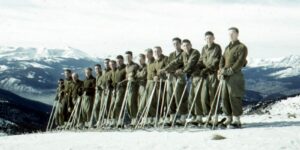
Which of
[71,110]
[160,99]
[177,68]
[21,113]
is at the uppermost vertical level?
[177,68]

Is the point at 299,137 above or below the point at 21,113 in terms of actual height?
above

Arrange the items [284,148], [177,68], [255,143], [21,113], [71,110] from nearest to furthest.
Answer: [284,148]
[255,143]
[177,68]
[71,110]
[21,113]

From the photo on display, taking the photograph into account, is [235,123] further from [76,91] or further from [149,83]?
[76,91]

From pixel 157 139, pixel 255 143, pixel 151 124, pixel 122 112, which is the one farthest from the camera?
pixel 122 112

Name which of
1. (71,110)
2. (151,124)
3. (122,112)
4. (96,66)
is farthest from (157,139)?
(71,110)

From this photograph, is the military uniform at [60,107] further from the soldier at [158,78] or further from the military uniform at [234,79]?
the military uniform at [234,79]

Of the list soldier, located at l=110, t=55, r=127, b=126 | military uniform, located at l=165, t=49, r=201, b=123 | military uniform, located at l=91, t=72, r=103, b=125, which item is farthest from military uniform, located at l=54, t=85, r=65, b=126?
military uniform, located at l=165, t=49, r=201, b=123

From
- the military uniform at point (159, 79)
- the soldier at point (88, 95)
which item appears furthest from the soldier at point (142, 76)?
the soldier at point (88, 95)

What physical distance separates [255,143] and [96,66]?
42.7 ft

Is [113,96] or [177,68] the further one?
[113,96]

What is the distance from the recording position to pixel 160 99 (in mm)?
18531

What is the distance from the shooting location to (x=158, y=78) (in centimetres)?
1827

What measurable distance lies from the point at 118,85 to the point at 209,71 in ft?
18.1

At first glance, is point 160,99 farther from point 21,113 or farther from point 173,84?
point 21,113
